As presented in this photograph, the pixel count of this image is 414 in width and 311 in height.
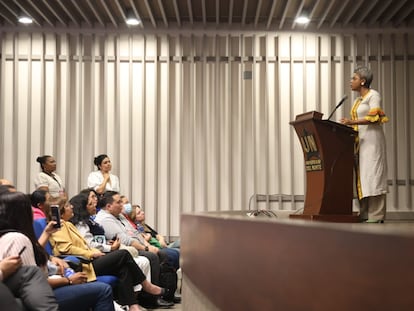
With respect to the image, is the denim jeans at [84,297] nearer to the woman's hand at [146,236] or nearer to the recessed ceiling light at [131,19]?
the woman's hand at [146,236]

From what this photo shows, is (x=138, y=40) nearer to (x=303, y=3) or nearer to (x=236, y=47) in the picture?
(x=236, y=47)

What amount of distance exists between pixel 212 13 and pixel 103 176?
2.51 meters

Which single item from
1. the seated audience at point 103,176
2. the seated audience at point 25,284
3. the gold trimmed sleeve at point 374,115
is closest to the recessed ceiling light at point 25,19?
the seated audience at point 103,176

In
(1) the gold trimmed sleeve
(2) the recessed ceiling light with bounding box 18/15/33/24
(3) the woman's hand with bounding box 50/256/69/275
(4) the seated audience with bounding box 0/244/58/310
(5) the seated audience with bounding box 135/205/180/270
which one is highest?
(2) the recessed ceiling light with bounding box 18/15/33/24

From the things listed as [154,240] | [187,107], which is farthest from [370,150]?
[187,107]

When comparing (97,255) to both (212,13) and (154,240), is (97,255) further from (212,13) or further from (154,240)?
(212,13)

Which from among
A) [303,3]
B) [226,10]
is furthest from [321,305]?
[226,10]

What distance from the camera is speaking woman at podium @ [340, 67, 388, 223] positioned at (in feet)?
14.6

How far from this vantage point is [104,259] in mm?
4547

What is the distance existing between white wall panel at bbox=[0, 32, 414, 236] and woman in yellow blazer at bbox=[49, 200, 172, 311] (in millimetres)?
3404

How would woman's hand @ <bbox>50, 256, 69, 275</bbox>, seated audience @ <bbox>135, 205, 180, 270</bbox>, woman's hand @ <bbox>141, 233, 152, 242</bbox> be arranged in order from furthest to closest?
woman's hand @ <bbox>141, 233, 152, 242</bbox>, seated audience @ <bbox>135, 205, 180, 270</bbox>, woman's hand @ <bbox>50, 256, 69, 275</bbox>

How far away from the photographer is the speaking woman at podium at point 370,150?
4438 millimetres

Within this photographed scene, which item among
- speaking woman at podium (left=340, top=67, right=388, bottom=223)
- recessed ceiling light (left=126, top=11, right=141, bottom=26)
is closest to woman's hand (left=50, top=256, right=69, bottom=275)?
speaking woman at podium (left=340, top=67, right=388, bottom=223)

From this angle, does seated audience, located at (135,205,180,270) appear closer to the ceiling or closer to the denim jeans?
the denim jeans
